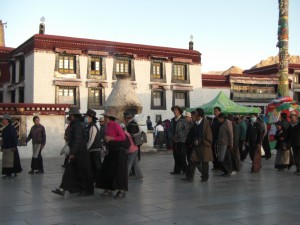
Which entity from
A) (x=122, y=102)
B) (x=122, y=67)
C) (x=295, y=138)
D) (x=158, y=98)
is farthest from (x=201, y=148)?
(x=158, y=98)

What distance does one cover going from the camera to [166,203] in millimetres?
6672

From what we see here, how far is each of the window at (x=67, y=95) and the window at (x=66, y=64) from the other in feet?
4.54

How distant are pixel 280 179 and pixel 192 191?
2834 millimetres

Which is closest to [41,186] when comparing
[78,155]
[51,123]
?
[78,155]

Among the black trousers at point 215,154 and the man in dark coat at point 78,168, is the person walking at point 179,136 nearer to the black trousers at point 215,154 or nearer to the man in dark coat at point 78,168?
the black trousers at point 215,154

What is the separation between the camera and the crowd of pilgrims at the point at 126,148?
7.18m

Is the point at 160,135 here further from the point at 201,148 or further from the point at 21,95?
the point at 21,95

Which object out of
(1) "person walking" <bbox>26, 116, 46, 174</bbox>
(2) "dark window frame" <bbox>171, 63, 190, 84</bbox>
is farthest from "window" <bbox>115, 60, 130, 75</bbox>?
(1) "person walking" <bbox>26, 116, 46, 174</bbox>

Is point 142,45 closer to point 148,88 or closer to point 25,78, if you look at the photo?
point 148,88

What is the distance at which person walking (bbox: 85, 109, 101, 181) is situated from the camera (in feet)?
25.2

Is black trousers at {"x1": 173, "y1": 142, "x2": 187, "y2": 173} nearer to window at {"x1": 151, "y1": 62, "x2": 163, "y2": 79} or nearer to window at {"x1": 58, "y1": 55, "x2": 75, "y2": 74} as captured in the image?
window at {"x1": 58, "y1": 55, "x2": 75, "y2": 74}

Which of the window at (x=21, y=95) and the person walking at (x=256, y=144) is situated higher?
the window at (x=21, y=95)

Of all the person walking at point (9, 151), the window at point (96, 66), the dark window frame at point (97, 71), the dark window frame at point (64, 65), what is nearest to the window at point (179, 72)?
the dark window frame at point (97, 71)

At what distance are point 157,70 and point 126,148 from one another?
28044 mm
